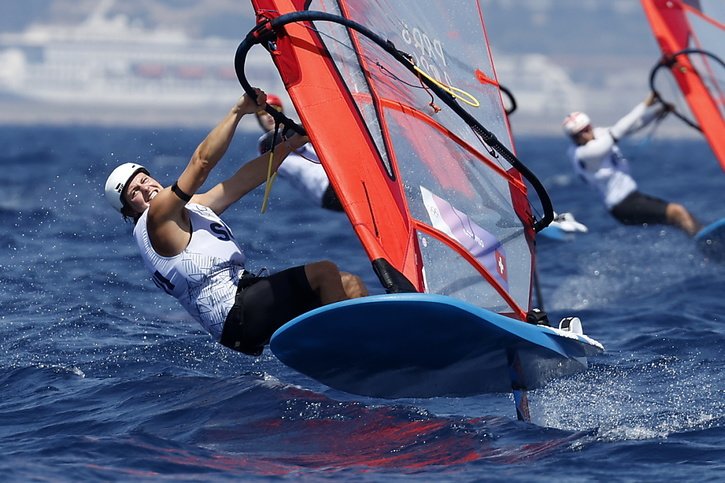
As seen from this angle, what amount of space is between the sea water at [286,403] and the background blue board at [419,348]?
0.14 m

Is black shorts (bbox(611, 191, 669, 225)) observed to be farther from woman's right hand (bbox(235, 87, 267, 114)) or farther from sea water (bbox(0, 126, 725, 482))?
woman's right hand (bbox(235, 87, 267, 114))

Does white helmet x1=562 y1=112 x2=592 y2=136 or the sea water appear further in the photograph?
white helmet x1=562 y1=112 x2=592 y2=136

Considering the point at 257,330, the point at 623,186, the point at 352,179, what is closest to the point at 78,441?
the point at 257,330

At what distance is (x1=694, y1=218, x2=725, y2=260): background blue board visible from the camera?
408 inches

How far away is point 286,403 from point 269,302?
1.84ft

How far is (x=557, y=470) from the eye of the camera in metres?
4.82

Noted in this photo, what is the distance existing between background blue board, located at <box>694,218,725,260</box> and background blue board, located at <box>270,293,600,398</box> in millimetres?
4958

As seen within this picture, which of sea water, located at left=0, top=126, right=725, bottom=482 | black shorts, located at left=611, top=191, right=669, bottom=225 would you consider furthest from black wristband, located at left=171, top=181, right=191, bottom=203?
black shorts, located at left=611, top=191, right=669, bottom=225

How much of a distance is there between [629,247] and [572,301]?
3.21 meters

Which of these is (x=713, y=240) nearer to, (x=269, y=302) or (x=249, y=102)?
(x=269, y=302)

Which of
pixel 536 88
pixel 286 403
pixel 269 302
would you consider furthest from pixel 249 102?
pixel 536 88

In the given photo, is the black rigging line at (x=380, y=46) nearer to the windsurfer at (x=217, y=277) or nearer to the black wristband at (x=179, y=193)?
the black wristband at (x=179, y=193)

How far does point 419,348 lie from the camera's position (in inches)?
203

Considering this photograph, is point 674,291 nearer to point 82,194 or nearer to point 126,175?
point 126,175
